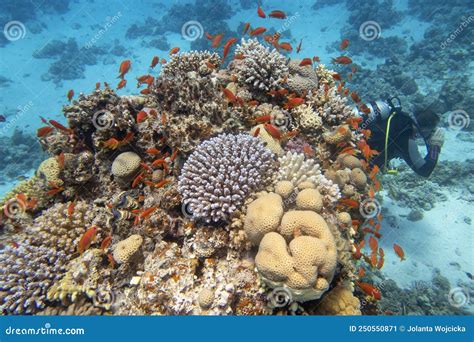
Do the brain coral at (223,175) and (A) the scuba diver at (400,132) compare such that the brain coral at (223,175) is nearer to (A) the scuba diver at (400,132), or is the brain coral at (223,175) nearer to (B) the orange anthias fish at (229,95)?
(B) the orange anthias fish at (229,95)

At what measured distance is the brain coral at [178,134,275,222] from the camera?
3723 mm

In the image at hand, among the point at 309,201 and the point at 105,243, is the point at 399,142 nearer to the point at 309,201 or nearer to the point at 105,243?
the point at 309,201

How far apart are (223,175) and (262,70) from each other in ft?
8.50

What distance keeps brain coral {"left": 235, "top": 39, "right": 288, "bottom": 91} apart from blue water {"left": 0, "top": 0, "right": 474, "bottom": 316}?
630 cm

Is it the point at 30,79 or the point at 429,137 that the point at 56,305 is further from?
the point at 30,79

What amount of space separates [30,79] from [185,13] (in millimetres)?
15072

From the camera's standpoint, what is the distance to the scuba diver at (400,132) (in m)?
6.45

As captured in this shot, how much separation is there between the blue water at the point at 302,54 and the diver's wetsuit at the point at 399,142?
277 cm

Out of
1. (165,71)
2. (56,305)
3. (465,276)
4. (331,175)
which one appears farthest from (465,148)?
(56,305)

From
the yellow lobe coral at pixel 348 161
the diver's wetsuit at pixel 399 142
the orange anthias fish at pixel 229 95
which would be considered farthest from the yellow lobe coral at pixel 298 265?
the diver's wetsuit at pixel 399 142

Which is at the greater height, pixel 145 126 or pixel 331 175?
pixel 145 126

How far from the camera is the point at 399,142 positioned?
694 centimetres

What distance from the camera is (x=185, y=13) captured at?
27438mm

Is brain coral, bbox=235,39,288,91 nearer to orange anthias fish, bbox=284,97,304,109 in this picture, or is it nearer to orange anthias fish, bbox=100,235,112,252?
orange anthias fish, bbox=284,97,304,109
